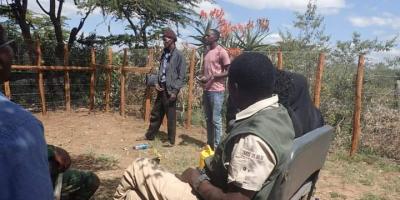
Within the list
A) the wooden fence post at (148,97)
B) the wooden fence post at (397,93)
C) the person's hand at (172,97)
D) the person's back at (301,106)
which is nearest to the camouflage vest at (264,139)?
the person's back at (301,106)

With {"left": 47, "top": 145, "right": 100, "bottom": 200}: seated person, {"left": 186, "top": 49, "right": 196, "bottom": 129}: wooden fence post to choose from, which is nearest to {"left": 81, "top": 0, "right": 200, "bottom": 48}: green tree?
{"left": 186, "top": 49, "right": 196, "bottom": 129}: wooden fence post

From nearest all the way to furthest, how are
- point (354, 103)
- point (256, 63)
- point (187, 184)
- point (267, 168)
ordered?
point (267, 168), point (256, 63), point (187, 184), point (354, 103)

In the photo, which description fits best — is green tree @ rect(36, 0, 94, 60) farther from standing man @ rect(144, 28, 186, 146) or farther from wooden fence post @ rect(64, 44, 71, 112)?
standing man @ rect(144, 28, 186, 146)

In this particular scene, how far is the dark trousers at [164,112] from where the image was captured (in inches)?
289

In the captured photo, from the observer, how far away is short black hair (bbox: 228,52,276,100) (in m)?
2.36

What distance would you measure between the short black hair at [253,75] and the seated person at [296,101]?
2.33 feet

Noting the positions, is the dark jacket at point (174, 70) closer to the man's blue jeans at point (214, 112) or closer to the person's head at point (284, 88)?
the man's blue jeans at point (214, 112)

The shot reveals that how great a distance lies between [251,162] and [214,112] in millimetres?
4572

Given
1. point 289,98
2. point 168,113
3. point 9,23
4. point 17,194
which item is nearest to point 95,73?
point 9,23

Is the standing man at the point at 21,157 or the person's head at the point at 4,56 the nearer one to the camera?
the standing man at the point at 21,157

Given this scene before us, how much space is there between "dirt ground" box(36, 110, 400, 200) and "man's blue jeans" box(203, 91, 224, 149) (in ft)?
Result: 1.44

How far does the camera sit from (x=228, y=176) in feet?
7.20

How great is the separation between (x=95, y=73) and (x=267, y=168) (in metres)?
9.26

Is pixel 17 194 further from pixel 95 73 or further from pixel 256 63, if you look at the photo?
pixel 95 73
